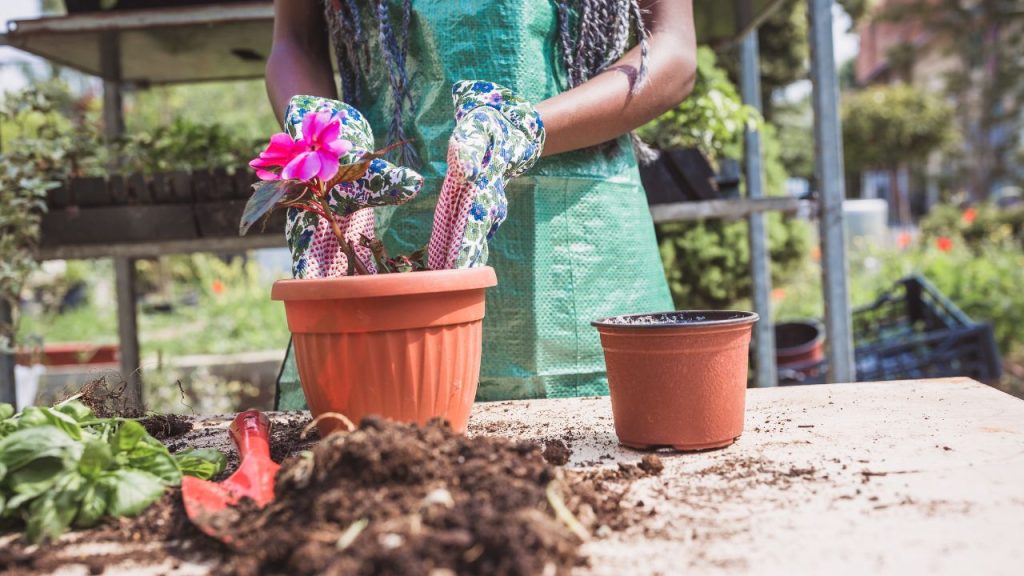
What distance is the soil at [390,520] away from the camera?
2.13ft

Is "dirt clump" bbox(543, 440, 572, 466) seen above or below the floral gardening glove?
below

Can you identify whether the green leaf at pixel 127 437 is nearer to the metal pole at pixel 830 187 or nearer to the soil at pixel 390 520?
the soil at pixel 390 520

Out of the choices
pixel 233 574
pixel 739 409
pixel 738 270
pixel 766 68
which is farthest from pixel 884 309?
pixel 766 68

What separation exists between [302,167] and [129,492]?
39 cm

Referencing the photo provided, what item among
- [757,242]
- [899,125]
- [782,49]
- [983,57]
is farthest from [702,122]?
[899,125]

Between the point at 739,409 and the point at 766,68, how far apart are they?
25.9 ft

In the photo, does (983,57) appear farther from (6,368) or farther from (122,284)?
(6,368)

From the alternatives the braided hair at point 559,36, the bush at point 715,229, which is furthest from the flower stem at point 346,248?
the bush at point 715,229

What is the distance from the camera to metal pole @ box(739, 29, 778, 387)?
8.67 feet

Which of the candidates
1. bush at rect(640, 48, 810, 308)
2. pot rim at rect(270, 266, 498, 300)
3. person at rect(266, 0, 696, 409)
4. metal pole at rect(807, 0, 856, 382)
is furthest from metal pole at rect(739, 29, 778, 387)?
pot rim at rect(270, 266, 498, 300)

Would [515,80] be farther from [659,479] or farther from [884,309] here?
[884,309]

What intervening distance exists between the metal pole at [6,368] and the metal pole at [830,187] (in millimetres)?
2370

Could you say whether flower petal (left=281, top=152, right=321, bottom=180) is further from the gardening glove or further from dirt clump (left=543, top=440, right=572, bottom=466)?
dirt clump (left=543, top=440, right=572, bottom=466)

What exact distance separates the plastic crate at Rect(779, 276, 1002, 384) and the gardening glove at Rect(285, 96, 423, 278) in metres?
2.35
